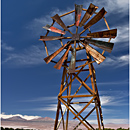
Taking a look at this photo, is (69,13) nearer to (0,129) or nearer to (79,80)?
(79,80)

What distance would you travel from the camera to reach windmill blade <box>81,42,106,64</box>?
1247 centimetres

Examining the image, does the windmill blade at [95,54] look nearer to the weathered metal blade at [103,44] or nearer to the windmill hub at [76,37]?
the weathered metal blade at [103,44]

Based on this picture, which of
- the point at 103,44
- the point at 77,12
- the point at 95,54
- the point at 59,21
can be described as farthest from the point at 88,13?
the point at 95,54

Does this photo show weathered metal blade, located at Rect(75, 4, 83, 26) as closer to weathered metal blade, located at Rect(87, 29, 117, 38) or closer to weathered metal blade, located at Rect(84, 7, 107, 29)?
weathered metal blade, located at Rect(84, 7, 107, 29)

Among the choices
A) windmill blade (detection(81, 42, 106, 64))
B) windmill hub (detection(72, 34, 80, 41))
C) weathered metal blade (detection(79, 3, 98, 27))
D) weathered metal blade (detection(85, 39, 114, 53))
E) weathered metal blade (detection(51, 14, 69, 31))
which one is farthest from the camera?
weathered metal blade (detection(51, 14, 69, 31))

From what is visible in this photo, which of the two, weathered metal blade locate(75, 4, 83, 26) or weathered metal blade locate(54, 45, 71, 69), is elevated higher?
weathered metal blade locate(75, 4, 83, 26)

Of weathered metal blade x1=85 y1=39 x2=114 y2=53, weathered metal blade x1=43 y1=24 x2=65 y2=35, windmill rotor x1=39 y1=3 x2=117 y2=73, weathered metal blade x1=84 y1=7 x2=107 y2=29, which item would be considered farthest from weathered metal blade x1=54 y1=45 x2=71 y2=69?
weathered metal blade x1=84 y1=7 x2=107 y2=29

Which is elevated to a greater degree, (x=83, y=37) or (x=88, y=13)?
(x=88, y=13)

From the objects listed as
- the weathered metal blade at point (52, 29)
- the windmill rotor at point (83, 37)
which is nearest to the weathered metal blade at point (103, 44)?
the windmill rotor at point (83, 37)

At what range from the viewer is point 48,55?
1405 centimetres

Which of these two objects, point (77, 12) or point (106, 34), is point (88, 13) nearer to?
point (77, 12)

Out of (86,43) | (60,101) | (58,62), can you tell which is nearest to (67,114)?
(60,101)

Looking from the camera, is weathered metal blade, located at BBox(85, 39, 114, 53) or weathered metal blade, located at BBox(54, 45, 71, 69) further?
weathered metal blade, located at BBox(54, 45, 71, 69)

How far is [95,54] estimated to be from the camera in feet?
42.3
